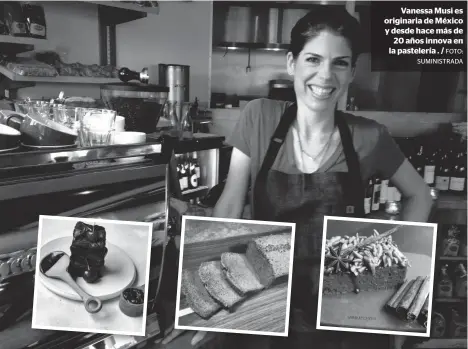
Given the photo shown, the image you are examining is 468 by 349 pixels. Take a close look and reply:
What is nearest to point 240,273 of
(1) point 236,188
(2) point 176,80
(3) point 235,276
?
(3) point 235,276

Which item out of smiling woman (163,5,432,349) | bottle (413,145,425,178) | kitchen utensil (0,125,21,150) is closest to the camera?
kitchen utensil (0,125,21,150)

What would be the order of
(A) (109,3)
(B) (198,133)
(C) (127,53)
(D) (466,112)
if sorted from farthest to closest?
(C) (127,53), (A) (109,3), (B) (198,133), (D) (466,112)

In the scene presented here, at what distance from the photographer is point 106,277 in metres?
0.67

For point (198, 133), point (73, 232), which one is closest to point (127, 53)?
point (198, 133)

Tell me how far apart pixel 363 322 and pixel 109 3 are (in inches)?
46.2

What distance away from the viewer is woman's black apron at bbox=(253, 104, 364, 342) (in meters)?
0.68

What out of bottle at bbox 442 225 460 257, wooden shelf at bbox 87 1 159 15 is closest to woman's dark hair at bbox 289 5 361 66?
wooden shelf at bbox 87 1 159 15

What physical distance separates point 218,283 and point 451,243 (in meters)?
0.90

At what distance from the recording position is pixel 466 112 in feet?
2.65

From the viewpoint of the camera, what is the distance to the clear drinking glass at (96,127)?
670 mm

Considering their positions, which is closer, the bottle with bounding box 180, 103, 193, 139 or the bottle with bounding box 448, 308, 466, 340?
the bottle with bounding box 180, 103, 193, 139

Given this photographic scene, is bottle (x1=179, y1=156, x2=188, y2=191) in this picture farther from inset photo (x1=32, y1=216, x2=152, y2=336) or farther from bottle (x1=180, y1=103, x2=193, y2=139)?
inset photo (x1=32, y1=216, x2=152, y2=336)

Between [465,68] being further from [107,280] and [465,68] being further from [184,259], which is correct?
[107,280]

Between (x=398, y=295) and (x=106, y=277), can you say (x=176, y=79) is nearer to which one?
(x=106, y=277)
